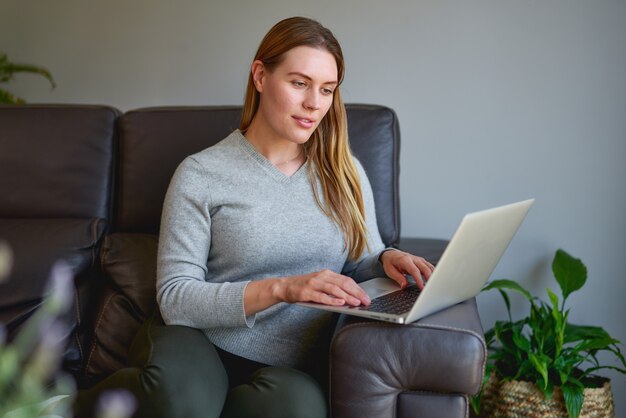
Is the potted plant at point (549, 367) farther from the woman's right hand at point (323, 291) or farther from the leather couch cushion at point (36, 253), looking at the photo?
the leather couch cushion at point (36, 253)

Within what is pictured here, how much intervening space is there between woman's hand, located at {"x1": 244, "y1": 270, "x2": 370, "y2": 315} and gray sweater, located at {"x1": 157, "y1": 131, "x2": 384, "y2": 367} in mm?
76

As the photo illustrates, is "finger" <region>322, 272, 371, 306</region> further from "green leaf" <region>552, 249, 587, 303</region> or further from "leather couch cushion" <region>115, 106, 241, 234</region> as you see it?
"green leaf" <region>552, 249, 587, 303</region>

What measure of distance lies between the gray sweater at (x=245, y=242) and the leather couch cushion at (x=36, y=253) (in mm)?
350

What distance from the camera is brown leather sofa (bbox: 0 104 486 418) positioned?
1.25 meters

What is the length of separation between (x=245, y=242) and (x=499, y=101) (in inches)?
39.4

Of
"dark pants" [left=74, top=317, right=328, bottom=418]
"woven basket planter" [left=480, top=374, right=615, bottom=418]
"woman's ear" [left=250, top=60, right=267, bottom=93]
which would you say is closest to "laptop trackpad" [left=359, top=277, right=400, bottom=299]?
"dark pants" [left=74, top=317, right=328, bottom=418]

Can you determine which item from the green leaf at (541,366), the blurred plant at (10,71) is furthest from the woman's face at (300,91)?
the blurred plant at (10,71)

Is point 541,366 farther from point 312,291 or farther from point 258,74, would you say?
point 258,74

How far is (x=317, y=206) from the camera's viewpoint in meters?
1.58

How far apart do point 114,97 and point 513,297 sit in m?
1.43

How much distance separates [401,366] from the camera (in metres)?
1.25

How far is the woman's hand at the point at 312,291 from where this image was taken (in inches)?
50.2

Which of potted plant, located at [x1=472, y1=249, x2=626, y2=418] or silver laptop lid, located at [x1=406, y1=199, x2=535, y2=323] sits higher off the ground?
silver laptop lid, located at [x1=406, y1=199, x2=535, y2=323]

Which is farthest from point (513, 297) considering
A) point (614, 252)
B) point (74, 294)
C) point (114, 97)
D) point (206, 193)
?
point (114, 97)
